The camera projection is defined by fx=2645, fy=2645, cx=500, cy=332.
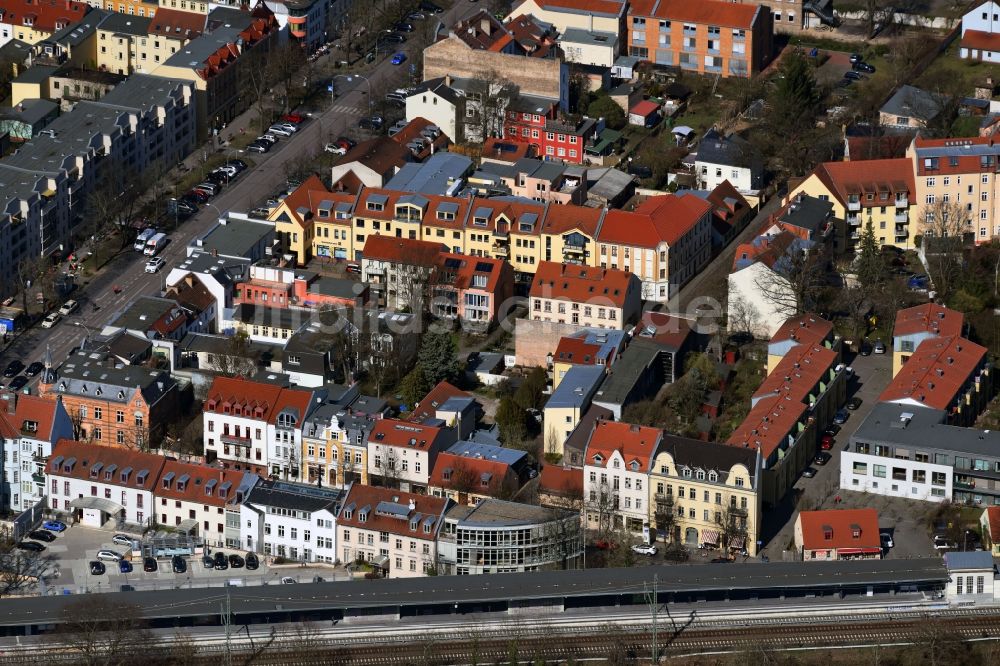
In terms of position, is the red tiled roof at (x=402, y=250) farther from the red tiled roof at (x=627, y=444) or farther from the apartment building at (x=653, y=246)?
the red tiled roof at (x=627, y=444)

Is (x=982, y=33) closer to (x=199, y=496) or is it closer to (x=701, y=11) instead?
(x=701, y=11)

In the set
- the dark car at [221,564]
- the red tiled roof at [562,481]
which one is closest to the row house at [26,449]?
the dark car at [221,564]

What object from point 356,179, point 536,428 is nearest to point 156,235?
point 356,179

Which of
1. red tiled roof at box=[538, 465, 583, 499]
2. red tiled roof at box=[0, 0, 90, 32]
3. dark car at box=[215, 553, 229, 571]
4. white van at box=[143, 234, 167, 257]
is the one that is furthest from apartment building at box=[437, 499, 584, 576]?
red tiled roof at box=[0, 0, 90, 32]

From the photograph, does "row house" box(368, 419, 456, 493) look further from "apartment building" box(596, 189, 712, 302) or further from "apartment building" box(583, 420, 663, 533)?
"apartment building" box(596, 189, 712, 302)

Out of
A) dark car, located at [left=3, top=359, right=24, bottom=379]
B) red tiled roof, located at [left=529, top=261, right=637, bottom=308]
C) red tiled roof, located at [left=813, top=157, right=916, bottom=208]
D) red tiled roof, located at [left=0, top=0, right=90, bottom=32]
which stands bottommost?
dark car, located at [left=3, top=359, right=24, bottom=379]

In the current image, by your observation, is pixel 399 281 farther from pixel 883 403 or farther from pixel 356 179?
pixel 883 403
